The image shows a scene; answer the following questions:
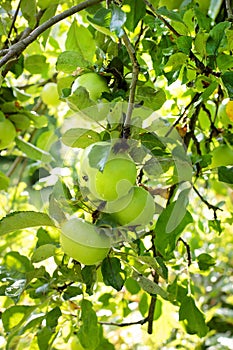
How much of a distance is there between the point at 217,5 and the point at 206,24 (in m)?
0.14

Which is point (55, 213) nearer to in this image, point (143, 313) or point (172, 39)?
point (172, 39)

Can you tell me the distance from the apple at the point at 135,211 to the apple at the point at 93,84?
12cm

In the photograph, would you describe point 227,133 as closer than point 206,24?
No

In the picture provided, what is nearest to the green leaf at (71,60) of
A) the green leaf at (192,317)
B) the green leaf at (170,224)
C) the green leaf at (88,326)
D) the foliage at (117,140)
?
the foliage at (117,140)

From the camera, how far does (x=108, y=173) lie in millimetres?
513

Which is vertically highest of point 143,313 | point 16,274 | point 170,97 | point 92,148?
point 92,148

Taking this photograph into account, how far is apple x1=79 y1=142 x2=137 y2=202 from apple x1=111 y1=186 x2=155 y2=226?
0.6 inches

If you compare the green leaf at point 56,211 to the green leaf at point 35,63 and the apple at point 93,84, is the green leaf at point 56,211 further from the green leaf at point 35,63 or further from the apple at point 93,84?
the green leaf at point 35,63

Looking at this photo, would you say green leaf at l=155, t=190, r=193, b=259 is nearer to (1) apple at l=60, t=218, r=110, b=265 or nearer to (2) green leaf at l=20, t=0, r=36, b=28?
(1) apple at l=60, t=218, r=110, b=265

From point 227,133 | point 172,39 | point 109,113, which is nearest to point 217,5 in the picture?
point 172,39

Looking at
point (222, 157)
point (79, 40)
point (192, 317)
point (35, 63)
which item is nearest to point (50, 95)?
point (35, 63)

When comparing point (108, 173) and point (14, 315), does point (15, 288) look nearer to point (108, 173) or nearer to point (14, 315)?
point (14, 315)

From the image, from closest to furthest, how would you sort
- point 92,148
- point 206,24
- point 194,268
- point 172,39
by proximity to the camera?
point 92,148 < point 206,24 < point 172,39 < point 194,268

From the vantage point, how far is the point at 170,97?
3.28 feet
